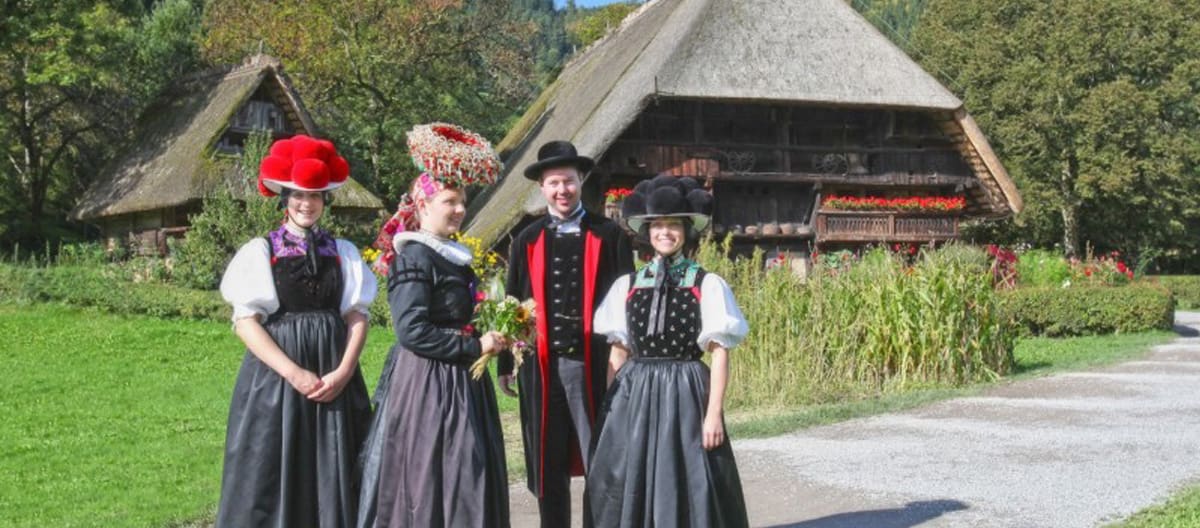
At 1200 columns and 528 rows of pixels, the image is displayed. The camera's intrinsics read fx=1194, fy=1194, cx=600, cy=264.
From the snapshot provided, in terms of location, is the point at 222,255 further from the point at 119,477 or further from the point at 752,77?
the point at 119,477

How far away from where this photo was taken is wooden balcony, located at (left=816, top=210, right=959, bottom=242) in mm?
22906

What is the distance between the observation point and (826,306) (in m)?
10.7

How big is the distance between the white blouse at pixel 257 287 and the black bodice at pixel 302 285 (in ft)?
0.10

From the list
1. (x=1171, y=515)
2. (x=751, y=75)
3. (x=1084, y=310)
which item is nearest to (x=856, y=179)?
(x=751, y=75)

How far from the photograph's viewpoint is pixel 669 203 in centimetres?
460

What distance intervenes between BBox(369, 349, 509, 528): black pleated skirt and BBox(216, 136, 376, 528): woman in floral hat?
0.18 meters

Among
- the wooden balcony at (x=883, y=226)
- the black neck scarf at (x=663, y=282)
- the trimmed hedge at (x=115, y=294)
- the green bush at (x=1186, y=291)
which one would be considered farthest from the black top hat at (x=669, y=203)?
the green bush at (x=1186, y=291)

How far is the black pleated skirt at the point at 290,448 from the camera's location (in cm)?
435

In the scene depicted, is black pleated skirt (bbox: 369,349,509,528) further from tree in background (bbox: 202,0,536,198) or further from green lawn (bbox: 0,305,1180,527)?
tree in background (bbox: 202,0,536,198)

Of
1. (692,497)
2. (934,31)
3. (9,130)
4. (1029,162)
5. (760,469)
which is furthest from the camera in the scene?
(934,31)

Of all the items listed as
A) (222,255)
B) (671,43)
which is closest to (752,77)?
(671,43)

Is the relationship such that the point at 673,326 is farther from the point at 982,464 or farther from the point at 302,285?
the point at 982,464

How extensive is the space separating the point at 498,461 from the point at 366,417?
0.59 metres

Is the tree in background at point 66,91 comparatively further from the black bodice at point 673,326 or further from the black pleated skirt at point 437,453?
the black bodice at point 673,326
